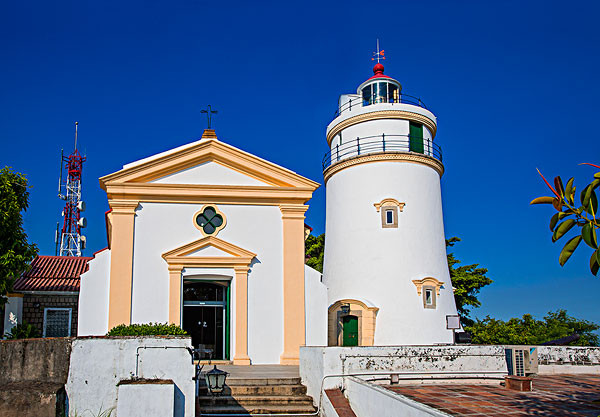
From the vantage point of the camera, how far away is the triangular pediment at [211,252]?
18.2m

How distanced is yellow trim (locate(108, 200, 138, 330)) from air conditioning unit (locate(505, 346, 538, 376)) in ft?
35.1

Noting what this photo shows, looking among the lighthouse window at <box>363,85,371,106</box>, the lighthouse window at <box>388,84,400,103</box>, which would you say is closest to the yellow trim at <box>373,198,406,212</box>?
the lighthouse window at <box>388,84,400,103</box>

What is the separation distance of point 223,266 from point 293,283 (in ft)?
7.35

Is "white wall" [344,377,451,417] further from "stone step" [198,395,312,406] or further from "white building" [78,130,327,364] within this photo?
"white building" [78,130,327,364]

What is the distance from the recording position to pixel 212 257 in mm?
18359

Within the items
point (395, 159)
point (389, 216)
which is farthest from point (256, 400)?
point (395, 159)

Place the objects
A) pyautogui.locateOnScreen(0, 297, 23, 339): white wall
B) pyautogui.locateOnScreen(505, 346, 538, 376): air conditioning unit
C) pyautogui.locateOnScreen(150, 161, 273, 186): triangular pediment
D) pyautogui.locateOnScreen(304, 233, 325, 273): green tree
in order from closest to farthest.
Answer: pyautogui.locateOnScreen(505, 346, 538, 376): air conditioning unit
pyautogui.locateOnScreen(150, 161, 273, 186): triangular pediment
pyautogui.locateOnScreen(0, 297, 23, 339): white wall
pyautogui.locateOnScreen(304, 233, 325, 273): green tree

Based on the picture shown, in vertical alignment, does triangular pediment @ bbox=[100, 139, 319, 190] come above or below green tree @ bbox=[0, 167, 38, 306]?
above

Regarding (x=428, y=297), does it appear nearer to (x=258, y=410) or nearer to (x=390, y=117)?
(x=390, y=117)

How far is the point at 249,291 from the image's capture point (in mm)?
18391

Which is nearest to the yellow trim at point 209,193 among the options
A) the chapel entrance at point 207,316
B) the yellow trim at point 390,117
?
the chapel entrance at point 207,316

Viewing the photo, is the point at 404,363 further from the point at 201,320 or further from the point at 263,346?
the point at 201,320

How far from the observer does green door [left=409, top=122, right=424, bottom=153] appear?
83.3 ft

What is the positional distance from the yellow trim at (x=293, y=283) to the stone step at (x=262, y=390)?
15.8ft
